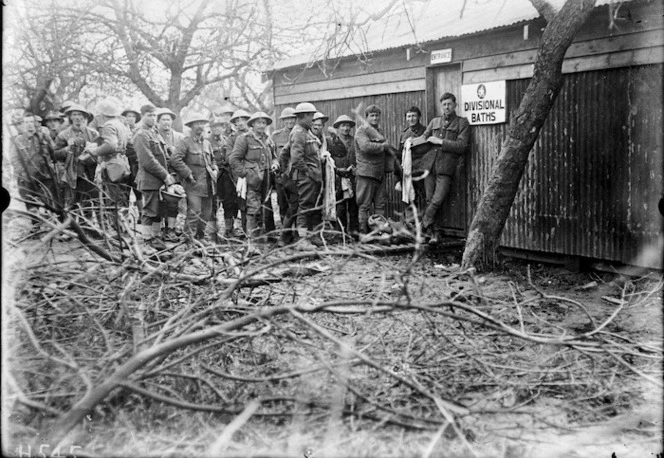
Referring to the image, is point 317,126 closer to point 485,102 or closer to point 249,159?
point 249,159

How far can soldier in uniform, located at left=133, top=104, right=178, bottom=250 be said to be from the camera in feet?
31.6

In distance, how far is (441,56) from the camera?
33.5 ft

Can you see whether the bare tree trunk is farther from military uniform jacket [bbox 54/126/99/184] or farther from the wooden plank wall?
military uniform jacket [bbox 54/126/99/184]

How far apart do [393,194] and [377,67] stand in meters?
2.26

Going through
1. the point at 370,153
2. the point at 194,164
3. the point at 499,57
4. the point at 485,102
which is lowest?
the point at 194,164

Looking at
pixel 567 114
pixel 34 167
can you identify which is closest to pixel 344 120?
pixel 567 114

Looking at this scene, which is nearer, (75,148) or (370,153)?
(370,153)

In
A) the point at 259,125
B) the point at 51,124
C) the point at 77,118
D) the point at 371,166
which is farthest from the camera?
the point at 51,124

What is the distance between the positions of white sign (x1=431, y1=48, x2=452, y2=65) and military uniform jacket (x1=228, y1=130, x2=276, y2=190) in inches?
122

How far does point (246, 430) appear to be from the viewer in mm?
3500

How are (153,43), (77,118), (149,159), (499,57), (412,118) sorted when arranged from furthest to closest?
(153,43) → (77,118) → (412,118) → (149,159) → (499,57)

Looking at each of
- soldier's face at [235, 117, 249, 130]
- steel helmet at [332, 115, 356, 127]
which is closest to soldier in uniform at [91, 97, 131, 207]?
soldier's face at [235, 117, 249, 130]

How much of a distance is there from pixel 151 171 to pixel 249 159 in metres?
1.69

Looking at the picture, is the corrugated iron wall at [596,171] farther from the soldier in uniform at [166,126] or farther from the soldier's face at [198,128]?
the soldier in uniform at [166,126]
